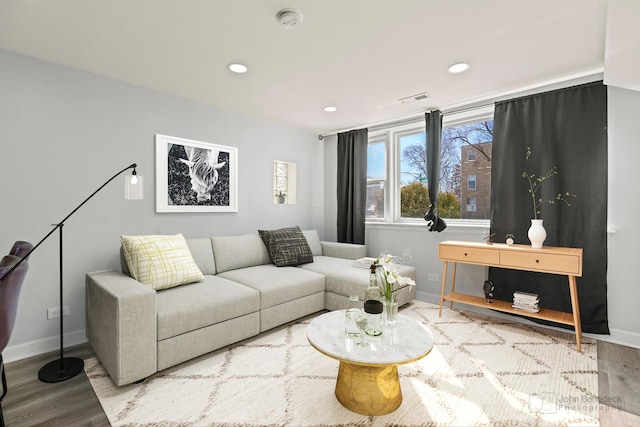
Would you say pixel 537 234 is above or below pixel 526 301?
above

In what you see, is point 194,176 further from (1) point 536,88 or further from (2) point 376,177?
(1) point 536,88

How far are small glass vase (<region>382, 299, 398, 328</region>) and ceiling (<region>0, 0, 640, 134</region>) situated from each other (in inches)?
69.6

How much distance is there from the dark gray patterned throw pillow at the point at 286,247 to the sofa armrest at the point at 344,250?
1.78ft

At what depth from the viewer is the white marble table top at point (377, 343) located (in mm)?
1537

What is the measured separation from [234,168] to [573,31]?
3.27 metres

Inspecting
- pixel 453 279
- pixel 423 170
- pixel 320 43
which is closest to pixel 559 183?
pixel 453 279

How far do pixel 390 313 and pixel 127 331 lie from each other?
1.64 meters

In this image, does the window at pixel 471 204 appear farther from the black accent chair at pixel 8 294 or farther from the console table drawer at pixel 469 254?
the black accent chair at pixel 8 294

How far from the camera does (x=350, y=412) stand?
1.70 meters

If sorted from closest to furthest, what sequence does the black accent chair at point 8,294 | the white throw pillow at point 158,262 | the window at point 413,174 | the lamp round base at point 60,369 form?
the black accent chair at point 8,294 < the lamp round base at point 60,369 < the white throw pillow at point 158,262 < the window at point 413,174

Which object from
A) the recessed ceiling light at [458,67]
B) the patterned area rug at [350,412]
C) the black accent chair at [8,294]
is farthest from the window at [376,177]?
the black accent chair at [8,294]

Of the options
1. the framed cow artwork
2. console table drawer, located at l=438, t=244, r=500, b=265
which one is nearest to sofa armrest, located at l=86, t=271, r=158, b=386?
the framed cow artwork

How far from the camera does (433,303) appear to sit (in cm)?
364

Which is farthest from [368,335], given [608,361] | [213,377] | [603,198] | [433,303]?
[603,198]
